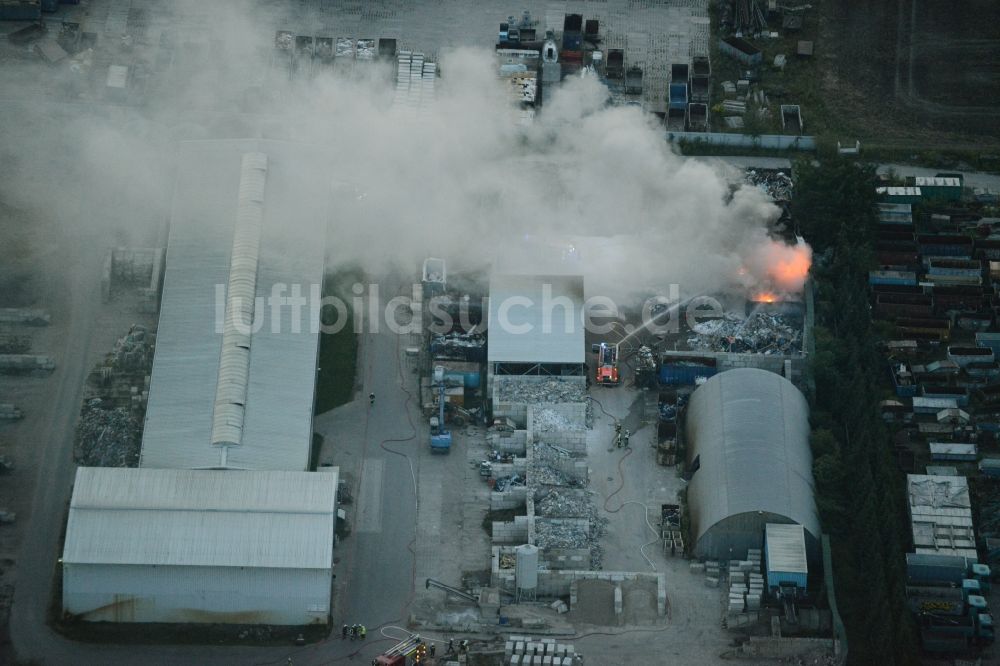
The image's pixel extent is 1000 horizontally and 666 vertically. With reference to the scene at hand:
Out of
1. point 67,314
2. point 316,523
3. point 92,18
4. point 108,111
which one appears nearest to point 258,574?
point 316,523

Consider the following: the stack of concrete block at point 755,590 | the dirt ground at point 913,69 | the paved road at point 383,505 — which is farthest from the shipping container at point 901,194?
the stack of concrete block at point 755,590

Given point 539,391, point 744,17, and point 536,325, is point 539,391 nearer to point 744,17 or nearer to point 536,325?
point 536,325

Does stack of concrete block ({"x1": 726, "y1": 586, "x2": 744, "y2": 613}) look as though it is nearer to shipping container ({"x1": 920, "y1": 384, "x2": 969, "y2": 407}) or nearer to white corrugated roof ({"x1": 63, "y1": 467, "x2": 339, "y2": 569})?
shipping container ({"x1": 920, "y1": 384, "x2": 969, "y2": 407})

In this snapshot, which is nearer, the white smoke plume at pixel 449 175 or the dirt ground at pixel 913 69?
the white smoke plume at pixel 449 175

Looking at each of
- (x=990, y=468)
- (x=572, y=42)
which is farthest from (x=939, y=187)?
(x=572, y=42)

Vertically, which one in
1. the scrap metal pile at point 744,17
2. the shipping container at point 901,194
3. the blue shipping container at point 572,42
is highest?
the scrap metal pile at point 744,17

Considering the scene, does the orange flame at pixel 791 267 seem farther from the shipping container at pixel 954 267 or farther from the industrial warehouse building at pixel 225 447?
the industrial warehouse building at pixel 225 447

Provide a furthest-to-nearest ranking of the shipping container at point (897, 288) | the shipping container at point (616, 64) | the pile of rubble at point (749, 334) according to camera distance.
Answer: the shipping container at point (616, 64), the shipping container at point (897, 288), the pile of rubble at point (749, 334)

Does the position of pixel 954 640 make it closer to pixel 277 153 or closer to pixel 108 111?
pixel 277 153
